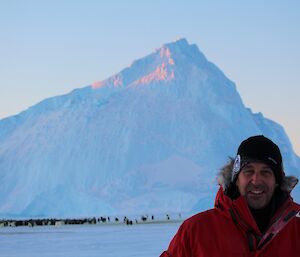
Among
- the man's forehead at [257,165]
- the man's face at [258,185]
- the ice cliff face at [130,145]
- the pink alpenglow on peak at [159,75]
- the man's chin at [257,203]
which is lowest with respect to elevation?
the man's chin at [257,203]

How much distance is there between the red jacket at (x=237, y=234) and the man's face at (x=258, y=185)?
0.05 metres

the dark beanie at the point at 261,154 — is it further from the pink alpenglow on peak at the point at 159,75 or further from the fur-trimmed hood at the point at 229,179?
the pink alpenglow on peak at the point at 159,75

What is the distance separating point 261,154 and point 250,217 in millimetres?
218

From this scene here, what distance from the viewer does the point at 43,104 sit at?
81.9 metres

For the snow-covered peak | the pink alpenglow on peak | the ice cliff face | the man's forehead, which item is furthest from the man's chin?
the pink alpenglow on peak

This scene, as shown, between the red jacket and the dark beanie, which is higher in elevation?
the dark beanie

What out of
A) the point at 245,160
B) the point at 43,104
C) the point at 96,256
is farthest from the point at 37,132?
the point at 245,160

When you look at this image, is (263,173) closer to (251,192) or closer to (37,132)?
(251,192)

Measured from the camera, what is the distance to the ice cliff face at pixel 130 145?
6550 cm

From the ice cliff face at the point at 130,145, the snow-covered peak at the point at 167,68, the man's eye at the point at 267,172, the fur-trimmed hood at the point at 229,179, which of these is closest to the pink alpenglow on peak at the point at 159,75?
the snow-covered peak at the point at 167,68

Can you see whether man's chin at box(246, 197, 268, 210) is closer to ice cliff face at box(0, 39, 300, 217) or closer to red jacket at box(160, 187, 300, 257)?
red jacket at box(160, 187, 300, 257)

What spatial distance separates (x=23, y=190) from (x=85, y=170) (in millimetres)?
7050

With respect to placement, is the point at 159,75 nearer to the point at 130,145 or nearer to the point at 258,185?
the point at 130,145

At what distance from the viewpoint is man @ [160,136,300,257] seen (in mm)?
2012
